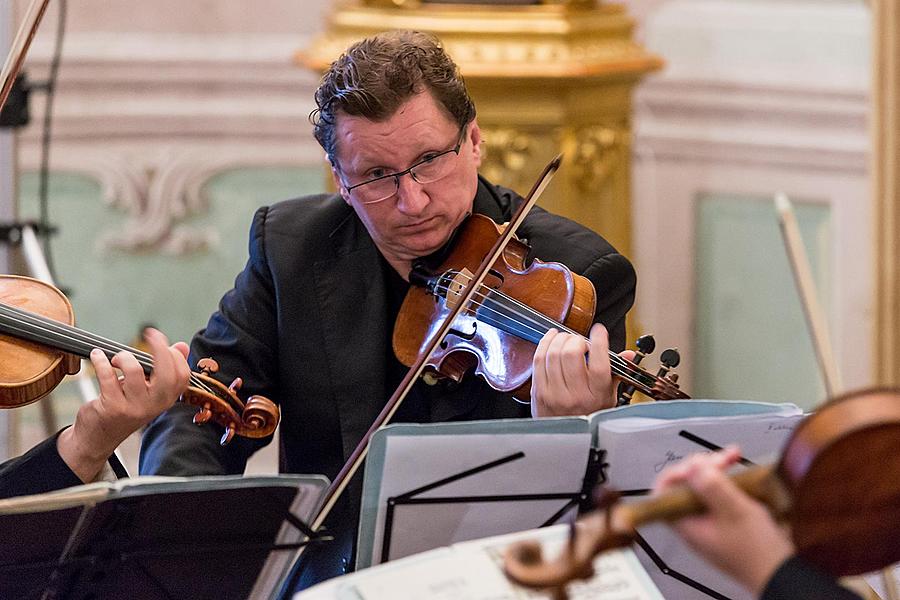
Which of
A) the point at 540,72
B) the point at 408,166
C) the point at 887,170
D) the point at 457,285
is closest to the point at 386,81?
the point at 408,166

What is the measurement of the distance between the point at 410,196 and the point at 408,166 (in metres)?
0.05

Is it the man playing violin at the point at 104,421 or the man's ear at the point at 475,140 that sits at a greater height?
the man's ear at the point at 475,140

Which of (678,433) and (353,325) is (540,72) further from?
(678,433)

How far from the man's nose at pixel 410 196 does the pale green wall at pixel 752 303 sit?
6.62 ft

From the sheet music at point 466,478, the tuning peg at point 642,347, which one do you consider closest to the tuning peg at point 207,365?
the sheet music at point 466,478

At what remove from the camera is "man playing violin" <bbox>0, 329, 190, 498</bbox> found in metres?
1.62

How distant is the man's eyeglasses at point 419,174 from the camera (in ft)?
5.76

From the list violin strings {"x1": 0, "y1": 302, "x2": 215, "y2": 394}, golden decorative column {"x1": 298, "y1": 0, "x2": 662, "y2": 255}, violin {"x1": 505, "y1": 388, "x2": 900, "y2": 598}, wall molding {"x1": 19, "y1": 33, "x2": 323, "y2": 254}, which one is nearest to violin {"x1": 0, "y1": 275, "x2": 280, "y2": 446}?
violin strings {"x1": 0, "y1": 302, "x2": 215, "y2": 394}

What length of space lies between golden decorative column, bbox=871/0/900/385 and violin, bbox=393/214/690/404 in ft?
4.63

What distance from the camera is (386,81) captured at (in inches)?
69.1

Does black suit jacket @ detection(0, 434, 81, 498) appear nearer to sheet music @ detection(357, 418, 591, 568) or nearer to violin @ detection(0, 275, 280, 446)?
violin @ detection(0, 275, 280, 446)

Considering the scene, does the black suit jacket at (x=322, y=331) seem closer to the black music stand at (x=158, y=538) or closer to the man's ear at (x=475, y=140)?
the man's ear at (x=475, y=140)

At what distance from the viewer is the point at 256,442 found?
6.31 feet

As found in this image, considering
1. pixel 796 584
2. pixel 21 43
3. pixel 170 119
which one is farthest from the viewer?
pixel 170 119
